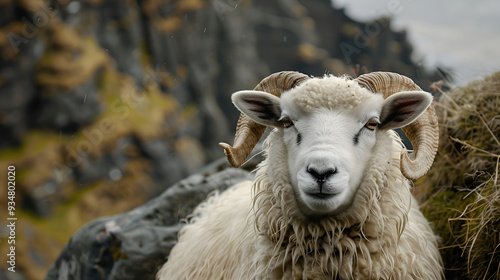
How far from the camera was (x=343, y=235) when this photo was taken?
2402 mm

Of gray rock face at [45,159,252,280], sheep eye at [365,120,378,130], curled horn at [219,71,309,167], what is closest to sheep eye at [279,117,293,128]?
curled horn at [219,71,309,167]

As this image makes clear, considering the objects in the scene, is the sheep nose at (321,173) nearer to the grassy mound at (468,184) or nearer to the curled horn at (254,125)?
the curled horn at (254,125)

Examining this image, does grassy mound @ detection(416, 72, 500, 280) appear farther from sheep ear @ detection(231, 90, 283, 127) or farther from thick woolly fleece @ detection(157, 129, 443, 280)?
sheep ear @ detection(231, 90, 283, 127)

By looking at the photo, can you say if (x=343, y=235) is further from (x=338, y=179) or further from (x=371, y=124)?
(x=371, y=124)

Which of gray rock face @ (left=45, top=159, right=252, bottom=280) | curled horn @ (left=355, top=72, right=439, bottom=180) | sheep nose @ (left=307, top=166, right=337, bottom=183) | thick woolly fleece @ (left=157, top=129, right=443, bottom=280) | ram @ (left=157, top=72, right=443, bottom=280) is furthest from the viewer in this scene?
gray rock face @ (left=45, top=159, right=252, bottom=280)

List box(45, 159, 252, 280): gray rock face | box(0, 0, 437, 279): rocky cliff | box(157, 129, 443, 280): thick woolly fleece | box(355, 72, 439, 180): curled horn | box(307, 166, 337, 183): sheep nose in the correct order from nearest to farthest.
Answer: box(307, 166, 337, 183): sheep nose
box(157, 129, 443, 280): thick woolly fleece
box(355, 72, 439, 180): curled horn
box(45, 159, 252, 280): gray rock face
box(0, 0, 437, 279): rocky cliff

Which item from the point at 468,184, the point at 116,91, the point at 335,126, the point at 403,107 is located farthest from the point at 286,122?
the point at 116,91

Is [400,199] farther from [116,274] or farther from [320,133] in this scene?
[116,274]

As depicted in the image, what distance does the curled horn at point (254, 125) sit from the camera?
2.64 metres

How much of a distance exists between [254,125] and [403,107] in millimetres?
965

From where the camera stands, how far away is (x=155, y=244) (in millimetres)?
4238

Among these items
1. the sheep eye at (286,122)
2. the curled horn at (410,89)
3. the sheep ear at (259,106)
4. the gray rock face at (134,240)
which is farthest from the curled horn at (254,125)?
the gray rock face at (134,240)

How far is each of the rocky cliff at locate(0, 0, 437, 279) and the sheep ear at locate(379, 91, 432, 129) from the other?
32.1 feet

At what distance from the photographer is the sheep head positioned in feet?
7.15
